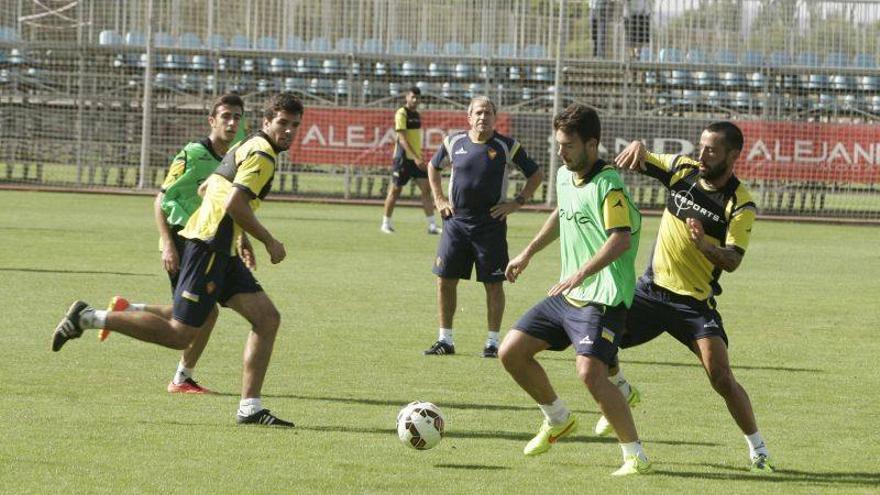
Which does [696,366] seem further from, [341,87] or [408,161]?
[341,87]

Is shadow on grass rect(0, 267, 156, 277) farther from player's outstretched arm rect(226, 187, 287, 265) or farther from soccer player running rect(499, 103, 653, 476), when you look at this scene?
soccer player running rect(499, 103, 653, 476)

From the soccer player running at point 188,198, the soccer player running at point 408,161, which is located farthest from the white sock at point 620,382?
the soccer player running at point 408,161

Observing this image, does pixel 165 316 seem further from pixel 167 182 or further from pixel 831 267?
pixel 831 267

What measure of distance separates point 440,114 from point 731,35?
251 inches

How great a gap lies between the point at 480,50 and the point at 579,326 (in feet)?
79.8

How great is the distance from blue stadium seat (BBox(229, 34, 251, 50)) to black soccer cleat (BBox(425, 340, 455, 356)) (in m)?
21.1

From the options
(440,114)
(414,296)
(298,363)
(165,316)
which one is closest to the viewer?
(165,316)

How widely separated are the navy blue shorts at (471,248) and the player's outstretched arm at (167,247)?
9.58 ft

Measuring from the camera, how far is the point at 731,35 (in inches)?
1205

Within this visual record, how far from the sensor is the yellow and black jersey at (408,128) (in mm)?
22047

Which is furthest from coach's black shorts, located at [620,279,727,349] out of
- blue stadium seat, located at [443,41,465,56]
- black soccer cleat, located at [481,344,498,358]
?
blue stadium seat, located at [443,41,465,56]

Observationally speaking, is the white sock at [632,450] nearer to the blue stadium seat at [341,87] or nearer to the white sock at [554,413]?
the white sock at [554,413]

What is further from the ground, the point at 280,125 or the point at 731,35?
the point at 731,35

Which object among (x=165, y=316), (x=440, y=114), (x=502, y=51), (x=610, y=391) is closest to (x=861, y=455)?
(x=610, y=391)
